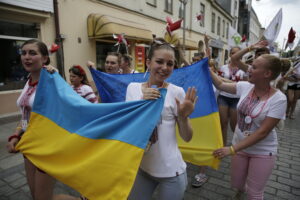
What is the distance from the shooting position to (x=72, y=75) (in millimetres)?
3223

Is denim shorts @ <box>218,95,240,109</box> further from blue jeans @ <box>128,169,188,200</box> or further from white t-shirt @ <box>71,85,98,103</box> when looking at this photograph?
blue jeans @ <box>128,169,188,200</box>

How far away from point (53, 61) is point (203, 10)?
57.5ft

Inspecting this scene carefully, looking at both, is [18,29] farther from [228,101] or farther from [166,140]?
[166,140]

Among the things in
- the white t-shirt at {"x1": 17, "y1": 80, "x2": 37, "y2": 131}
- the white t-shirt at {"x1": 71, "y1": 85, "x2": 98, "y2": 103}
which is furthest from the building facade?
the white t-shirt at {"x1": 17, "y1": 80, "x2": 37, "y2": 131}

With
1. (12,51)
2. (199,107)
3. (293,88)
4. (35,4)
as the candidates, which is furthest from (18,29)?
(293,88)

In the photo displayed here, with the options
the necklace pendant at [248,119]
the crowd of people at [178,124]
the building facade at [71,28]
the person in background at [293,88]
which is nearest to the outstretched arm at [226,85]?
the crowd of people at [178,124]

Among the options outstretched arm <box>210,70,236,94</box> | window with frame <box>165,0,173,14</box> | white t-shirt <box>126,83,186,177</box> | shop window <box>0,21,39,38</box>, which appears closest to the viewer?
white t-shirt <box>126,83,186,177</box>

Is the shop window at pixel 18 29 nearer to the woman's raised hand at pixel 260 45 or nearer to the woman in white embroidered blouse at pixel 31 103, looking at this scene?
the woman in white embroidered blouse at pixel 31 103

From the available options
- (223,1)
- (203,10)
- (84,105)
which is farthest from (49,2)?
(223,1)

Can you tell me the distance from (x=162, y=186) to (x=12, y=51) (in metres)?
7.70

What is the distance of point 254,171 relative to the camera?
2.10 metres

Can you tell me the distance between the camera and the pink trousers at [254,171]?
2061mm

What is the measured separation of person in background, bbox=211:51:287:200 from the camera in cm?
197

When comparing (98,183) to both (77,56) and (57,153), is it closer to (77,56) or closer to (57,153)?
(57,153)
